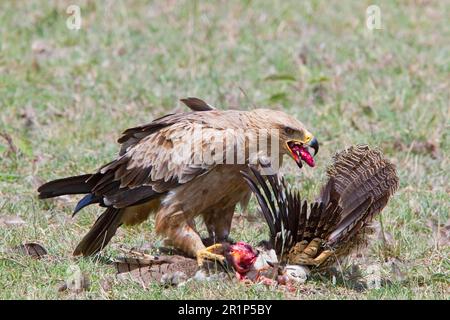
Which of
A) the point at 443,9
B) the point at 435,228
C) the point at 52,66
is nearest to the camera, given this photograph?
the point at 435,228

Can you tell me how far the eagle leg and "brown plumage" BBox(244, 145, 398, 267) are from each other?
0.30 m

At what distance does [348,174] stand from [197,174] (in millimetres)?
825

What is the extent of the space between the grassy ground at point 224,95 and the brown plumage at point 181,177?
0.36 meters

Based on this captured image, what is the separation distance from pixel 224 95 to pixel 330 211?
12.3 feet

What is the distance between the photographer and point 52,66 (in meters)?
9.97

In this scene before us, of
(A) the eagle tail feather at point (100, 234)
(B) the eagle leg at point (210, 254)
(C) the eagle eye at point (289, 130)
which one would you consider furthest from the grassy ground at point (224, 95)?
(C) the eagle eye at point (289, 130)

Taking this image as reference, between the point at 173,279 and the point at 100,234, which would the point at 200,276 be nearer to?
the point at 173,279

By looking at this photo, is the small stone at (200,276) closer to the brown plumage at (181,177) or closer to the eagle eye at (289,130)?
the brown plumage at (181,177)

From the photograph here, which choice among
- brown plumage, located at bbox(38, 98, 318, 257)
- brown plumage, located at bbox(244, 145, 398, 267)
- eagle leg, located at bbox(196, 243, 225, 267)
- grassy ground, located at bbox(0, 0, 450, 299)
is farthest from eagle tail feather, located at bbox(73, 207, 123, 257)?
brown plumage, located at bbox(244, 145, 398, 267)

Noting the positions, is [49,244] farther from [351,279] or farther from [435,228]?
[435,228]

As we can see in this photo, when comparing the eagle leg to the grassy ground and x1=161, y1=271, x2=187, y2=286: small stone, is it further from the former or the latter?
the grassy ground

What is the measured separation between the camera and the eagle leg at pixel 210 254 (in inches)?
221

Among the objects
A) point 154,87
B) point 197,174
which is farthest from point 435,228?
point 154,87

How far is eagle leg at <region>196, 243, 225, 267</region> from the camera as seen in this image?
221 inches
